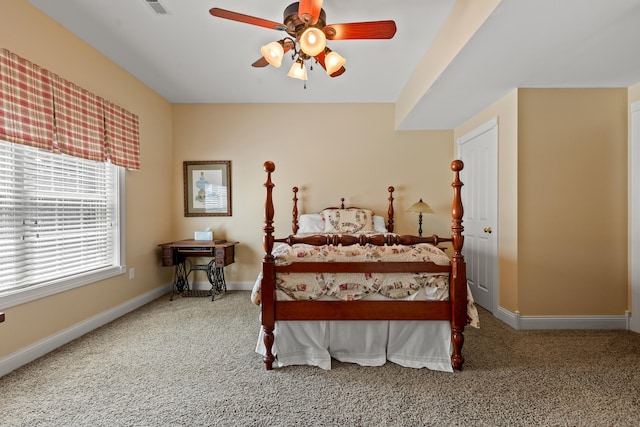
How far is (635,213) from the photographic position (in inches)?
106

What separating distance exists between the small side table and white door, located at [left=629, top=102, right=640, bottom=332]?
164 inches

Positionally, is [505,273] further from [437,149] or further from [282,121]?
[282,121]

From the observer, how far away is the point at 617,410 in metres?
1.64

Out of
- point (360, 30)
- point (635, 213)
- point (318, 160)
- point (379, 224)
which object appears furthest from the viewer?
point (318, 160)

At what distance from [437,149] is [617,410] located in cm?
325

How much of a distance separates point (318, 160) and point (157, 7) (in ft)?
8.01

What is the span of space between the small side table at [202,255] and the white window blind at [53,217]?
1.99ft

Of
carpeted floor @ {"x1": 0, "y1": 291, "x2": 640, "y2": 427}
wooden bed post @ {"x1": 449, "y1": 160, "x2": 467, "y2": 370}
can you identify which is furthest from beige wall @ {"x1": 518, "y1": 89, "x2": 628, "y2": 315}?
wooden bed post @ {"x1": 449, "y1": 160, "x2": 467, "y2": 370}

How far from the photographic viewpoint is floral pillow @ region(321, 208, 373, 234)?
12.4ft

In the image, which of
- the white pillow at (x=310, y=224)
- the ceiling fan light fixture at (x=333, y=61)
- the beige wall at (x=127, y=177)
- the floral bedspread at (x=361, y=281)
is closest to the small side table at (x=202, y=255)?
the beige wall at (x=127, y=177)

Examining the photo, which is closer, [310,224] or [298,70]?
[298,70]

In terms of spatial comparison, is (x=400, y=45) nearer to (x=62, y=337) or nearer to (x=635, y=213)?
(x=635, y=213)

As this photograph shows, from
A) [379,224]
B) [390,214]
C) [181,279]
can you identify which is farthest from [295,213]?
[181,279]

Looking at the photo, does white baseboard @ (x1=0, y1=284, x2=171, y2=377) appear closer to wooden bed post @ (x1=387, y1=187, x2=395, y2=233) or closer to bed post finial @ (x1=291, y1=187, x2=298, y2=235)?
bed post finial @ (x1=291, y1=187, x2=298, y2=235)
